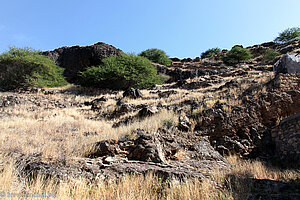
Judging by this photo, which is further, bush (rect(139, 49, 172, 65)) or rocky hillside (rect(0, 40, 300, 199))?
bush (rect(139, 49, 172, 65))

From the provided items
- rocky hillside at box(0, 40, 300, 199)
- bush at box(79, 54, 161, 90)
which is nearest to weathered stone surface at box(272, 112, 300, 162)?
rocky hillside at box(0, 40, 300, 199)

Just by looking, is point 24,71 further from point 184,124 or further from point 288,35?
point 288,35

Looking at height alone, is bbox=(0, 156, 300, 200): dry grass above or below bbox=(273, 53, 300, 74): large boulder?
below

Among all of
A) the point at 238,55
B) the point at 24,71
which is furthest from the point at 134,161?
the point at 238,55

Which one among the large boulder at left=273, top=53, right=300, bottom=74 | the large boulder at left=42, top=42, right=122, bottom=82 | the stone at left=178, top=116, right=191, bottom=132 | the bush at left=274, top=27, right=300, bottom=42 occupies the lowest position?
the stone at left=178, top=116, right=191, bottom=132

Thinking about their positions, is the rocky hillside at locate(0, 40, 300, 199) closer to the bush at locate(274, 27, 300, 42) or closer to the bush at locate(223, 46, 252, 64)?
the bush at locate(223, 46, 252, 64)

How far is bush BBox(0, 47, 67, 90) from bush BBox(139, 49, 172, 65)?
2707cm

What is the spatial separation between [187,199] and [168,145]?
276cm

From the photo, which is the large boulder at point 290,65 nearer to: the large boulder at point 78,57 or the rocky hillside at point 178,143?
the rocky hillside at point 178,143

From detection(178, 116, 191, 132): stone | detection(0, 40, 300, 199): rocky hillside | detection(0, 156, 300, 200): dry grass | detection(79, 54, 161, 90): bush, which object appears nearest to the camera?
detection(0, 156, 300, 200): dry grass

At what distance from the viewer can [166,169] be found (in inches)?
170

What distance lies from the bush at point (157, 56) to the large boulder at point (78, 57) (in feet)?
53.5

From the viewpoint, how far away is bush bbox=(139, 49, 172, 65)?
45812 mm

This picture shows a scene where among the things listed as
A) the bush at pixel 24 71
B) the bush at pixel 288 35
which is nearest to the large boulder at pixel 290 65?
the bush at pixel 24 71
